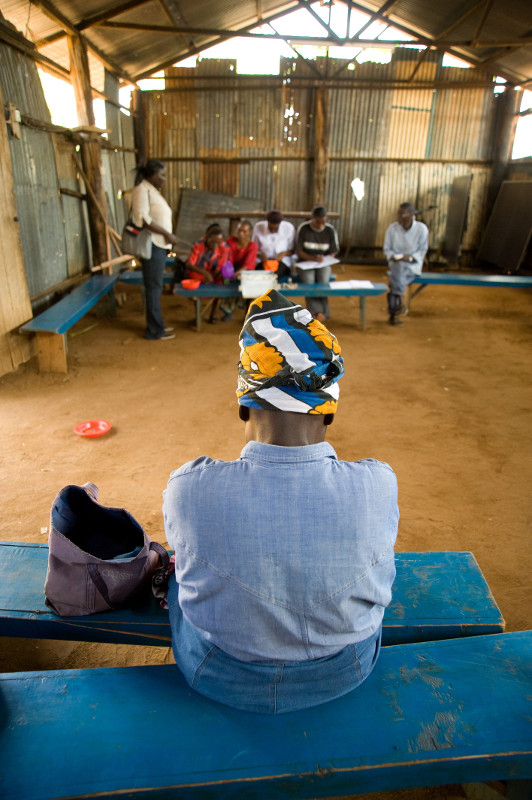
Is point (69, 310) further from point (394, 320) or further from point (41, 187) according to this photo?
point (394, 320)

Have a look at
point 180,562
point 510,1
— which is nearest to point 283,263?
point 510,1

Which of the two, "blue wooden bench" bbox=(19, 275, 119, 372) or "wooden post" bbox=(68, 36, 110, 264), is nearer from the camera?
"blue wooden bench" bbox=(19, 275, 119, 372)

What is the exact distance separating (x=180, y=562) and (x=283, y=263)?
6.62m

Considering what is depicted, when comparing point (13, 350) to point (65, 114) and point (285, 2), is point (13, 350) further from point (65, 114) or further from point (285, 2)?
point (285, 2)

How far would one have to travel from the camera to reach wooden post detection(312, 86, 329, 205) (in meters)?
11.6

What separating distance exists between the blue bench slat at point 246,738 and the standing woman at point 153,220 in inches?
201

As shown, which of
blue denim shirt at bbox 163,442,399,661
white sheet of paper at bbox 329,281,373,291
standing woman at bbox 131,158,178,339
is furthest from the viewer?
white sheet of paper at bbox 329,281,373,291

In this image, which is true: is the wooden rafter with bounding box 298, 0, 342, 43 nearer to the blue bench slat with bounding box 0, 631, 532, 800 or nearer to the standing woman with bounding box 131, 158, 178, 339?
the standing woman with bounding box 131, 158, 178, 339

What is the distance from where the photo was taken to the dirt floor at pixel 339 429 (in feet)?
9.47

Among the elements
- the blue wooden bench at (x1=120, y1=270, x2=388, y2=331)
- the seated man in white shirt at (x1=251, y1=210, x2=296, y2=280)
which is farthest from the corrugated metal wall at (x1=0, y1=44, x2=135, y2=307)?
the seated man in white shirt at (x1=251, y1=210, x2=296, y2=280)

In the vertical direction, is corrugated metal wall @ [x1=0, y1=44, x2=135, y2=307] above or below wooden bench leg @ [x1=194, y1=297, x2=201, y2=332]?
above

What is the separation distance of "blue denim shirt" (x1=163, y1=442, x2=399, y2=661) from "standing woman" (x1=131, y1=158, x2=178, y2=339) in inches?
200

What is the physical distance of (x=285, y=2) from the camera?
10.6 meters

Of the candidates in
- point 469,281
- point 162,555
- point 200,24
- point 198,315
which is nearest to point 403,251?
point 469,281
